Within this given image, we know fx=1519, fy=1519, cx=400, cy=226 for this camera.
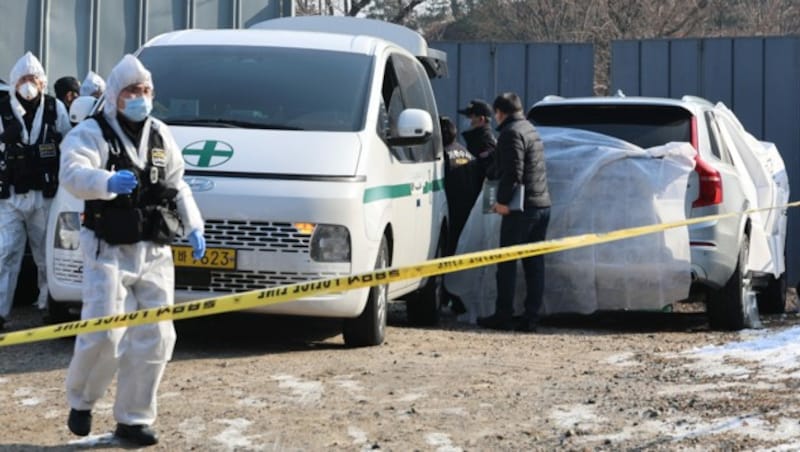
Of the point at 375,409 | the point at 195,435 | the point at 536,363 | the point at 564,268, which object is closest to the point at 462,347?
the point at 536,363

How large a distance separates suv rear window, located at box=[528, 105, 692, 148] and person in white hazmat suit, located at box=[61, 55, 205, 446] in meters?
5.57

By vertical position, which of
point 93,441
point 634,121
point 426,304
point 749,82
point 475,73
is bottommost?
point 93,441

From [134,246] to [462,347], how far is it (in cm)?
372

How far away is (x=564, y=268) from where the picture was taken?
11344 mm

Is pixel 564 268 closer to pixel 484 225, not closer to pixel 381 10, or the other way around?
pixel 484 225

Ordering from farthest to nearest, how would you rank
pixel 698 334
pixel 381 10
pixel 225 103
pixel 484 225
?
pixel 381 10 → pixel 484 225 → pixel 698 334 → pixel 225 103

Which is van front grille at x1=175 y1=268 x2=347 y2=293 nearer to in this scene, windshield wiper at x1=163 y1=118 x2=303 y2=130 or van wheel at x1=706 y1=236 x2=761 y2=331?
windshield wiper at x1=163 y1=118 x2=303 y2=130

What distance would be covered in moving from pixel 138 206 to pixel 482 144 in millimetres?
6433

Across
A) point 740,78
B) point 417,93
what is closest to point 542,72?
point 740,78

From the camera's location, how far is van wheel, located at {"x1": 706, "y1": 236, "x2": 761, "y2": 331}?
1131 cm

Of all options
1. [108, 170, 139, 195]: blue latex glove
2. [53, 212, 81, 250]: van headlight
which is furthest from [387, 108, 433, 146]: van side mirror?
[108, 170, 139, 195]: blue latex glove

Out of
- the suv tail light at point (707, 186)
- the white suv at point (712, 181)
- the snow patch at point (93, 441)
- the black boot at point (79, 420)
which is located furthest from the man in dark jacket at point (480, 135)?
the black boot at point (79, 420)

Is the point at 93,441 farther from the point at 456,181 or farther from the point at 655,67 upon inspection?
the point at 655,67

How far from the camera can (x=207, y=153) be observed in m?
9.23
